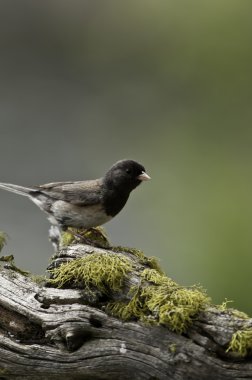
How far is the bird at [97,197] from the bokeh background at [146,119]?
9.20 ft

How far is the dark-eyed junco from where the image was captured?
20.3ft

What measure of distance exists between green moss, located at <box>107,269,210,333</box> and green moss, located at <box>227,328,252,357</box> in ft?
1.02

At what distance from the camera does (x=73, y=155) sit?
37.0ft

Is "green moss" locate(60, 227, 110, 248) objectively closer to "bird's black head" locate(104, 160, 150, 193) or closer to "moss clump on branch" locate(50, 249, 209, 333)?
"bird's black head" locate(104, 160, 150, 193)

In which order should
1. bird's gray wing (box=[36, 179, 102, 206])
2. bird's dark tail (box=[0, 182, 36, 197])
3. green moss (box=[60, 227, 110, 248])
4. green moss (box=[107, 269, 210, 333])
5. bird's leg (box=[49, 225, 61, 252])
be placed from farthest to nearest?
1. bird's leg (box=[49, 225, 61, 252])
2. bird's dark tail (box=[0, 182, 36, 197])
3. bird's gray wing (box=[36, 179, 102, 206])
4. green moss (box=[60, 227, 110, 248])
5. green moss (box=[107, 269, 210, 333])

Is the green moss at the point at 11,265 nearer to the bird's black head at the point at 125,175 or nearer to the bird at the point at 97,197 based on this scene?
the bird at the point at 97,197

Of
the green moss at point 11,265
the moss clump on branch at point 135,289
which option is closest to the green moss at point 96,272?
the moss clump on branch at point 135,289

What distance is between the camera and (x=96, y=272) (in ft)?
15.1

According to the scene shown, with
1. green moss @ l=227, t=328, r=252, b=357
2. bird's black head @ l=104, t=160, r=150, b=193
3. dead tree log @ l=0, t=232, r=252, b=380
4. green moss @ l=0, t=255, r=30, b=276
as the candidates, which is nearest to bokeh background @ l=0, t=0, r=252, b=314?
bird's black head @ l=104, t=160, r=150, b=193

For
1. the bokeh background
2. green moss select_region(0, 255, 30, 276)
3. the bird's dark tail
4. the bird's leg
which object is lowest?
green moss select_region(0, 255, 30, 276)

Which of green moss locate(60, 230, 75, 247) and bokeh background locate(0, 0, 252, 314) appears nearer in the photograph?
green moss locate(60, 230, 75, 247)

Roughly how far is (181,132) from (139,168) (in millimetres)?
6886

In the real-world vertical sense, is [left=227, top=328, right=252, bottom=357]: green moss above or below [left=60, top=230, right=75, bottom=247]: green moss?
below

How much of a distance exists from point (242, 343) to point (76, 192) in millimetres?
2783
